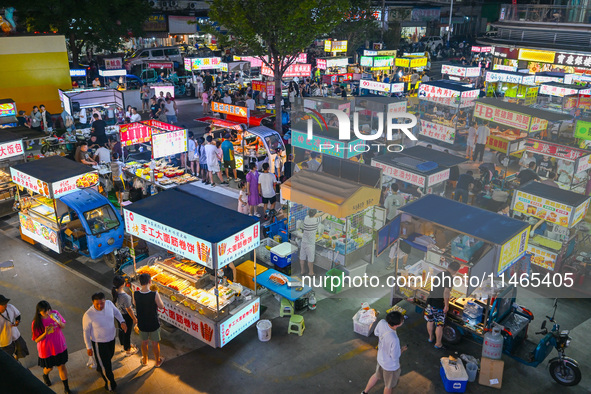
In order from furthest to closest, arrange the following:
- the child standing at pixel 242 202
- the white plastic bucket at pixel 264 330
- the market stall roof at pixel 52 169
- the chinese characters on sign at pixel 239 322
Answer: the child standing at pixel 242 202, the market stall roof at pixel 52 169, the white plastic bucket at pixel 264 330, the chinese characters on sign at pixel 239 322

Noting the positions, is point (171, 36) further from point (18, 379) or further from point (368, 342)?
point (18, 379)

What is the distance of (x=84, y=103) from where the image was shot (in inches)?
881

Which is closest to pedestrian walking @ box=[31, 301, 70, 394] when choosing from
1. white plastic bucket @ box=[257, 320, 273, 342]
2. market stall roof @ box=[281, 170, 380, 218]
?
white plastic bucket @ box=[257, 320, 273, 342]

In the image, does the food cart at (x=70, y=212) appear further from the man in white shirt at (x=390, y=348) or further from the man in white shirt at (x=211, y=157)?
the man in white shirt at (x=390, y=348)

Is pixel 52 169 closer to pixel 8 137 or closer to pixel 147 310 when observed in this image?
pixel 8 137

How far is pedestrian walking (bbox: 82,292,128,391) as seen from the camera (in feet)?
25.9

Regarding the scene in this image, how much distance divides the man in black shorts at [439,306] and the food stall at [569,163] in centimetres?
733

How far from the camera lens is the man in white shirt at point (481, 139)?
63.9 ft

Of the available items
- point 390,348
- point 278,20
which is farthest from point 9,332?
point 278,20

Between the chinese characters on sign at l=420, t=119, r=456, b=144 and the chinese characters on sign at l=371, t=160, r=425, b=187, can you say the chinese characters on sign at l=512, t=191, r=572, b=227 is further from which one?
the chinese characters on sign at l=420, t=119, r=456, b=144

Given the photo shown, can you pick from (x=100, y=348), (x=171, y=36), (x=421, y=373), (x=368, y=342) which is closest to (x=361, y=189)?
(x=368, y=342)

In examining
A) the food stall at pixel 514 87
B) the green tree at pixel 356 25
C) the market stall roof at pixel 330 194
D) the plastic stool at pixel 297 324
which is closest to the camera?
the plastic stool at pixel 297 324

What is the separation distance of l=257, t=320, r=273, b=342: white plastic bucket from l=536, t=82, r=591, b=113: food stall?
66.4ft

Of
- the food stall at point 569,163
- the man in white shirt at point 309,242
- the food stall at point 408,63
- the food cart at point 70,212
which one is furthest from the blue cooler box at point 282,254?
the food stall at point 408,63
